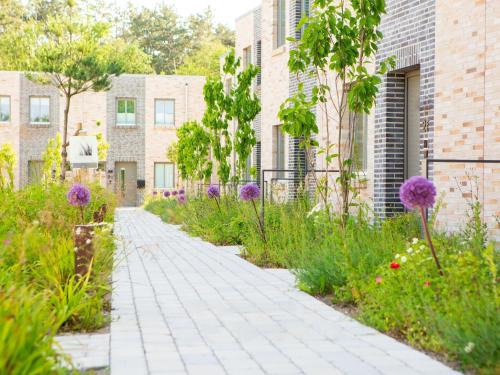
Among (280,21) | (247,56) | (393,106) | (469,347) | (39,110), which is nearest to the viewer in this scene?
(469,347)

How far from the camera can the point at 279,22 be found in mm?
22062

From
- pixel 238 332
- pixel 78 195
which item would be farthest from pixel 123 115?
pixel 238 332

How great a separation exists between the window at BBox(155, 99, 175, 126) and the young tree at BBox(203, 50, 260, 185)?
1994cm

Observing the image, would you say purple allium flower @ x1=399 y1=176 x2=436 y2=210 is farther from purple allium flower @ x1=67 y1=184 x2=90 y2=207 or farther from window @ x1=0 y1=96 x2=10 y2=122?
window @ x1=0 y1=96 x2=10 y2=122

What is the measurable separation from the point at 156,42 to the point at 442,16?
53.6 m

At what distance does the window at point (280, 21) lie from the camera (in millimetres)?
21906

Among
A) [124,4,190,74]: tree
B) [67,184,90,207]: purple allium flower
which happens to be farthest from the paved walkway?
[124,4,190,74]: tree

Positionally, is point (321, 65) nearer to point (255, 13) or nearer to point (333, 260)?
point (333, 260)

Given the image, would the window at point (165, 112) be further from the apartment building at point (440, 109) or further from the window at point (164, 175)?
the apartment building at point (440, 109)

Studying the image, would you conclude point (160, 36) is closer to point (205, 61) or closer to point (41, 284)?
point (205, 61)

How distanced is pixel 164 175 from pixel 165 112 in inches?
132

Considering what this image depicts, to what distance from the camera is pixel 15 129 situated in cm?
3797

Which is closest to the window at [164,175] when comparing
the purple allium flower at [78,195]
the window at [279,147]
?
the window at [279,147]

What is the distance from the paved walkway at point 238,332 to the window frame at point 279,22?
43.9ft
